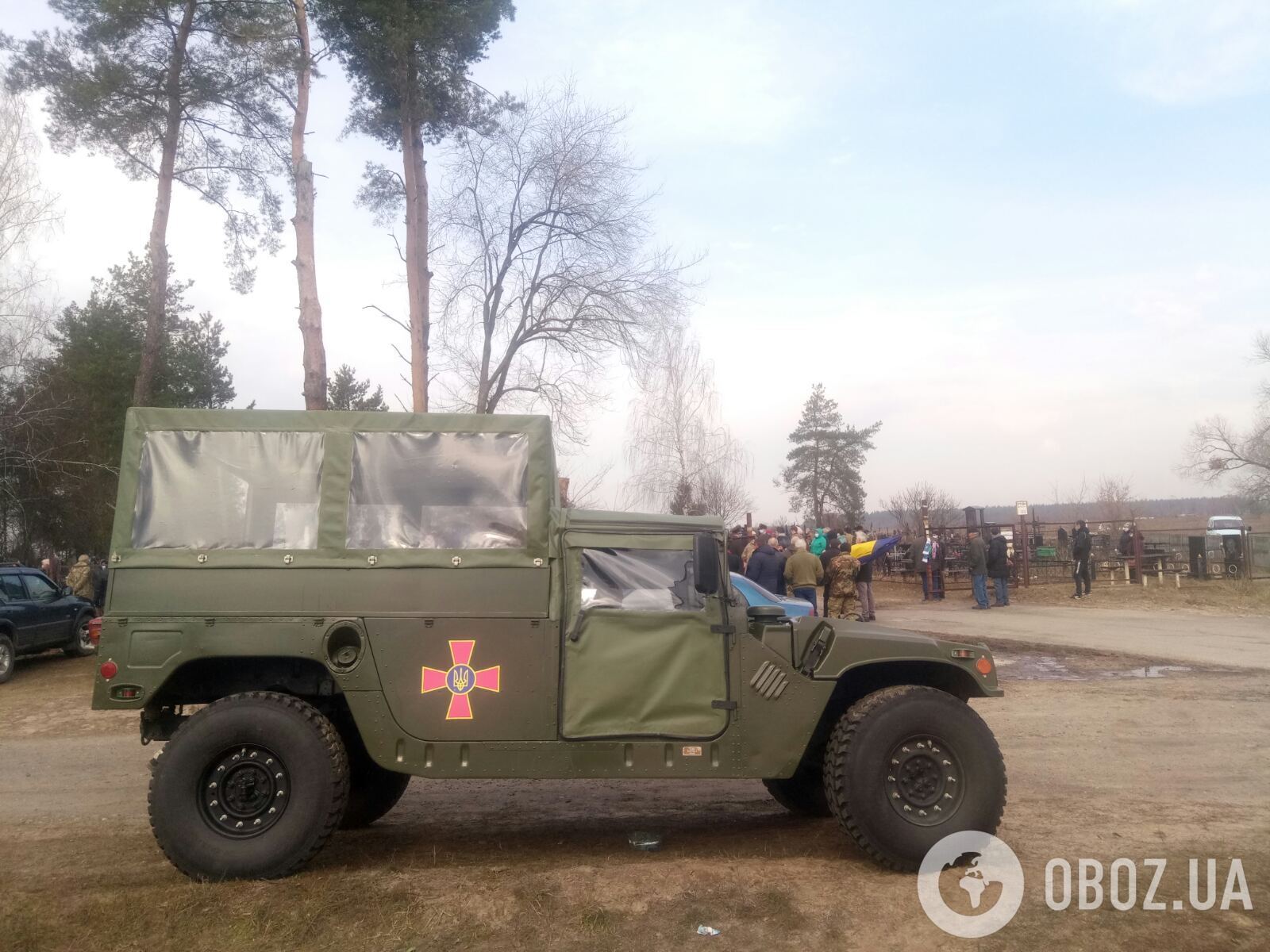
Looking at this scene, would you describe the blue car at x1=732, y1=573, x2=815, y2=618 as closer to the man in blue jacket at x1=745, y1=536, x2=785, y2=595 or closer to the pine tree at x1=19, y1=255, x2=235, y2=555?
the man in blue jacket at x1=745, y1=536, x2=785, y2=595

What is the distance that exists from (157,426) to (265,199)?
1239cm

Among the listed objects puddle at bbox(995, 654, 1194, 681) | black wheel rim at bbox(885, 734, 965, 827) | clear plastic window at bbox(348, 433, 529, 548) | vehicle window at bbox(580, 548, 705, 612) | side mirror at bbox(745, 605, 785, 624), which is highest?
clear plastic window at bbox(348, 433, 529, 548)

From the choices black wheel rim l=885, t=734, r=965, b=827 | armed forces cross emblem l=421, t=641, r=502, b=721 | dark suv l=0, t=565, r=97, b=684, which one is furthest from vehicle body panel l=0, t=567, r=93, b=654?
black wheel rim l=885, t=734, r=965, b=827

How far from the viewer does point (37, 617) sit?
15.4m

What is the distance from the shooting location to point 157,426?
545 centimetres

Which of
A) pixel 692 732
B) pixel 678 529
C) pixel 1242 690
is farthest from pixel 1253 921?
pixel 1242 690

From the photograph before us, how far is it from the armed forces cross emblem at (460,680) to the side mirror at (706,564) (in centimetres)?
120

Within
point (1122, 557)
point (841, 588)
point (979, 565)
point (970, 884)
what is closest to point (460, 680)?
point (970, 884)

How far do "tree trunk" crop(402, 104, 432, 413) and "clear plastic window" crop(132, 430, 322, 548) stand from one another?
948 centimetres

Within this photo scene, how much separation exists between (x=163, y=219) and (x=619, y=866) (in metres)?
14.8

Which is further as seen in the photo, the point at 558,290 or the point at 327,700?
the point at 558,290

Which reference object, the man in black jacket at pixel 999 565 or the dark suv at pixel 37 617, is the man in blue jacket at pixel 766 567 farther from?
A: the dark suv at pixel 37 617

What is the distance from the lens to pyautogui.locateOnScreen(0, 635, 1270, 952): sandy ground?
434cm

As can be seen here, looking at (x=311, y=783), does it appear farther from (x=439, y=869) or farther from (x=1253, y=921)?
(x=1253, y=921)
